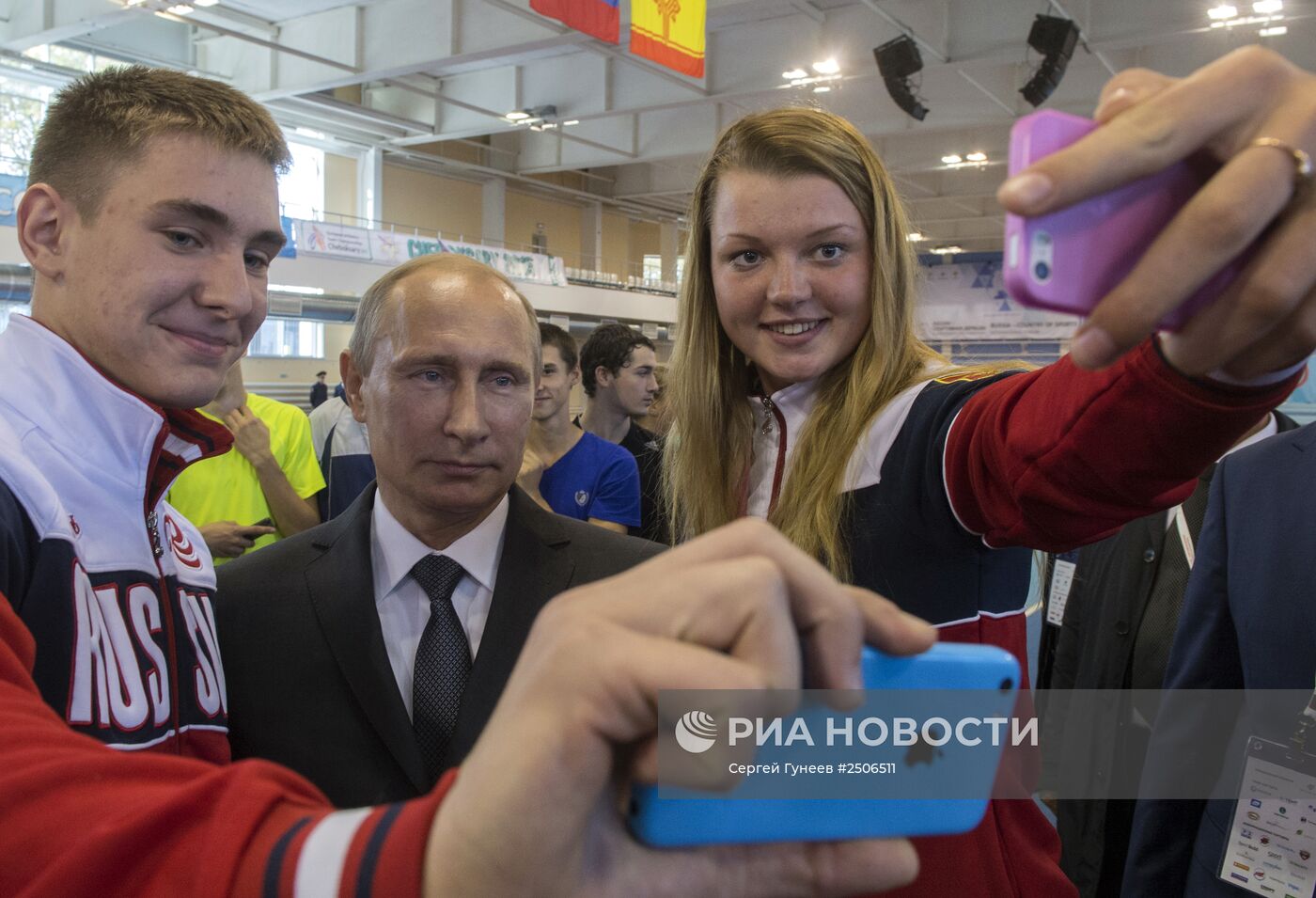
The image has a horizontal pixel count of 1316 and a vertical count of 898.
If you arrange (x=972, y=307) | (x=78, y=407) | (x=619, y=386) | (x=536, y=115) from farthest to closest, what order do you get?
(x=536, y=115) < (x=972, y=307) < (x=619, y=386) < (x=78, y=407)

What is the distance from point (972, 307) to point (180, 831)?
44.4ft

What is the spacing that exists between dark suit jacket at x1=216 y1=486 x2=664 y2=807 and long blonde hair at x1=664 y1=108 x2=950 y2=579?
0.25 meters

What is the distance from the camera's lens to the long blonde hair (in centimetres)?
131

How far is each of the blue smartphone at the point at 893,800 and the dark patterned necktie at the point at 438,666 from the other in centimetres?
90

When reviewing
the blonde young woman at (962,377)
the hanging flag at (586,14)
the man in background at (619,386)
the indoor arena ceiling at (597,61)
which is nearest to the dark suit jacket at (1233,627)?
the blonde young woman at (962,377)

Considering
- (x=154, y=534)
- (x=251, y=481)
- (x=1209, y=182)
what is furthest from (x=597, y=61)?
(x=1209, y=182)

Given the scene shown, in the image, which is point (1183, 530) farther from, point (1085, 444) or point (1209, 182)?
point (1209, 182)

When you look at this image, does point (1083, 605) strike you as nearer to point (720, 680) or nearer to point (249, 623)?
point (249, 623)

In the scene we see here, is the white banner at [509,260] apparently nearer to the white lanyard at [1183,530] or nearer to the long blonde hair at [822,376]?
the white lanyard at [1183,530]

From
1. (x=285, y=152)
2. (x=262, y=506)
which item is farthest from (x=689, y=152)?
(x=285, y=152)

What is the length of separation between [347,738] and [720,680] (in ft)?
3.41

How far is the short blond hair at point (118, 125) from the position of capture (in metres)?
1.15

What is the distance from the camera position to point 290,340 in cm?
1600

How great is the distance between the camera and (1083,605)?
3.12 metres
